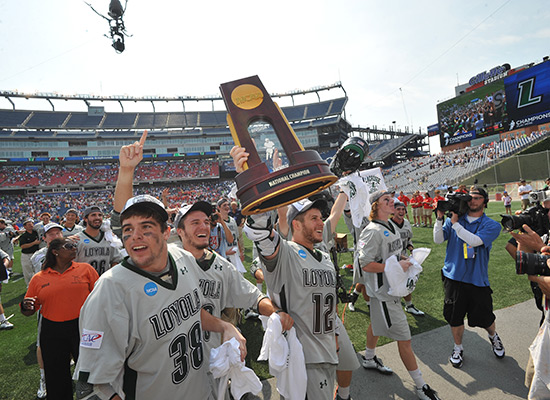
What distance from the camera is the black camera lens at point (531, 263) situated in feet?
7.18

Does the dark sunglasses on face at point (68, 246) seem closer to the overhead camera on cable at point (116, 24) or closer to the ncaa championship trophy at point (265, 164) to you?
the ncaa championship trophy at point (265, 164)

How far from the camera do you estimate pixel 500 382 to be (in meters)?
3.30

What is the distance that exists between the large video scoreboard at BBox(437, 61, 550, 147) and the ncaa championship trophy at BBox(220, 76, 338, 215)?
44901mm

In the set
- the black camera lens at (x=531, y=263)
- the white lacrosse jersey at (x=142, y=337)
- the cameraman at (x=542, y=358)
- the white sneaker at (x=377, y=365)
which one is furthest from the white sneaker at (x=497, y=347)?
the white lacrosse jersey at (x=142, y=337)

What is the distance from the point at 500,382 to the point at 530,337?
4.42 feet

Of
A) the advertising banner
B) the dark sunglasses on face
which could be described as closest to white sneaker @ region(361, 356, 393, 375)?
the dark sunglasses on face

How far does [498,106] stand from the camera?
38000 millimetres

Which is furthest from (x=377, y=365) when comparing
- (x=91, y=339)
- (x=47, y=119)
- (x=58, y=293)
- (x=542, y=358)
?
(x=47, y=119)

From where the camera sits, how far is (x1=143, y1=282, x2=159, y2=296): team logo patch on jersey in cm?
169

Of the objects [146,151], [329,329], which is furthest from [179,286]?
[146,151]

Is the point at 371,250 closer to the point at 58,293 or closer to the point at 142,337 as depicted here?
the point at 142,337

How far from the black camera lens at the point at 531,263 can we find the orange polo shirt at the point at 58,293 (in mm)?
4365

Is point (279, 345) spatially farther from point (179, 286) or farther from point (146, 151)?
point (146, 151)

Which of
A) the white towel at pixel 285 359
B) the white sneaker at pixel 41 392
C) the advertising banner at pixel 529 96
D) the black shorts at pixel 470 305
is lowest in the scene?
the white sneaker at pixel 41 392
